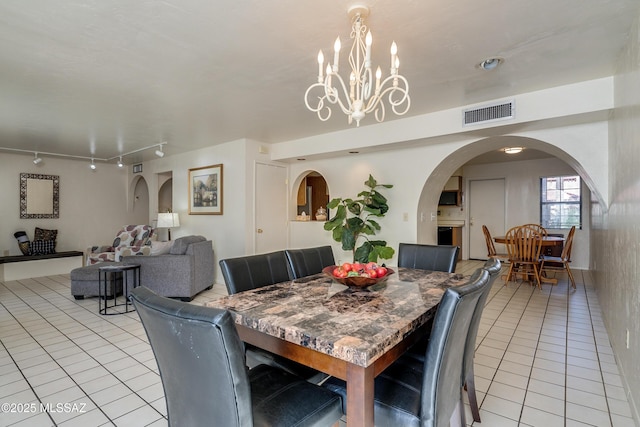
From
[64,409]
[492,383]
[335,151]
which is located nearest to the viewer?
[64,409]

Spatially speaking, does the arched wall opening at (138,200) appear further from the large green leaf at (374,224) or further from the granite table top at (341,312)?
the granite table top at (341,312)

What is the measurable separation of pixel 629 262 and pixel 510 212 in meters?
5.75

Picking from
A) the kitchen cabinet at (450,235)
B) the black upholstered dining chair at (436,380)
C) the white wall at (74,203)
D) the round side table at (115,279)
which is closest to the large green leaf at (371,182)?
the black upholstered dining chair at (436,380)

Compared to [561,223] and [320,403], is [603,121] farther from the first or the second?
[561,223]

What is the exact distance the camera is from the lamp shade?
5.76 m

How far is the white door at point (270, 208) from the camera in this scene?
205 inches

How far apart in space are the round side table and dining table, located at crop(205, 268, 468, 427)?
10.2ft

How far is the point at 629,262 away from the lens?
209 centimetres

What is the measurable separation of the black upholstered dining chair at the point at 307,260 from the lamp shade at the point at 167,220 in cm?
413

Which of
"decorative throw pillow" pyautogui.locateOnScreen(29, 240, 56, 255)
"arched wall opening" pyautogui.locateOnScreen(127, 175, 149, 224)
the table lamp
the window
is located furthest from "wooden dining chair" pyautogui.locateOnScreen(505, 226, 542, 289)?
"decorative throw pillow" pyautogui.locateOnScreen(29, 240, 56, 255)

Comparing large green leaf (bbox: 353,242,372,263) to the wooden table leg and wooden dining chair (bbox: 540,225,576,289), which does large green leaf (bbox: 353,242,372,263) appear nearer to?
wooden dining chair (bbox: 540,225,576,289)

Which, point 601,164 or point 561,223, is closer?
point 601,164

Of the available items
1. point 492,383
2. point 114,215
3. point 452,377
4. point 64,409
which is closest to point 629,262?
point 492,383

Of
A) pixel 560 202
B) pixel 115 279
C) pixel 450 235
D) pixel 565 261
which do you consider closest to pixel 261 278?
pixel 115 279
